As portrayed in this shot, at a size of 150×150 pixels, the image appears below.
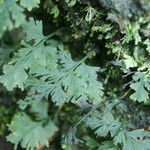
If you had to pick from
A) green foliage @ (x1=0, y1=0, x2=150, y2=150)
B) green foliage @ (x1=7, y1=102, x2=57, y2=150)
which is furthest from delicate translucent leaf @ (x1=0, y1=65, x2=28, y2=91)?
green foliage @ (x1=7, y1=102, x2=57, y2=150)

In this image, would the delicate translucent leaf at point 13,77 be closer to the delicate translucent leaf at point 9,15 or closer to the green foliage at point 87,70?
the green foliage at point 87,70

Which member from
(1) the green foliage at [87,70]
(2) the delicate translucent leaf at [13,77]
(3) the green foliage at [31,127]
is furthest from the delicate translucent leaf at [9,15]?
→ (3) the green foliage at [31,127]

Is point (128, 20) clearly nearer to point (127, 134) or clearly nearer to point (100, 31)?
point (100, 31)

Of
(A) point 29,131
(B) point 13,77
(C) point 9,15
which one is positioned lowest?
(A) point 29,131

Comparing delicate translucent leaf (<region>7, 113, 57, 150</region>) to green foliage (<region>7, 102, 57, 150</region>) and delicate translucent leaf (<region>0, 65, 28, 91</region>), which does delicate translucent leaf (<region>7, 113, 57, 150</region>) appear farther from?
delicate translucent leaf (<region>0, 65, 28, 91</region>)

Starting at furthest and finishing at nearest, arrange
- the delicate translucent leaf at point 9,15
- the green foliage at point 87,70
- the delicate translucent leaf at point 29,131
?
1. the green foliage at point 87,70
2. the delicate translucent leaf at point 29,131
3. the delicate translucent leaf at point 9,15

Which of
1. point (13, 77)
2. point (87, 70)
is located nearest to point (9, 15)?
point (13, 77)

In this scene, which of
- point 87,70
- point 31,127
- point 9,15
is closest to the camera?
point 9,15

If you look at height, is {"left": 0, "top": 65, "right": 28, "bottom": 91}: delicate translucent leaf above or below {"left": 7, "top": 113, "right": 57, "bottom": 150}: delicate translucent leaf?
above

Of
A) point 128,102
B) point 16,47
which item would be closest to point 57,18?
point 16,47

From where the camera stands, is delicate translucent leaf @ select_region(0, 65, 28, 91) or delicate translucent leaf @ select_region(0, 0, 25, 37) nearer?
delicate translucent leaf @ select_region(0, 0, 25, 37)

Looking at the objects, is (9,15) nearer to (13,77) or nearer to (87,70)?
(13,77)
